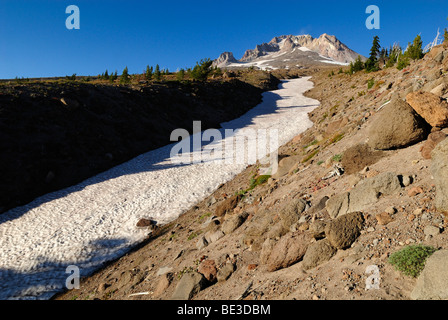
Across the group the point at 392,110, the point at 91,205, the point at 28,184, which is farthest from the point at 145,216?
the point at 392,110

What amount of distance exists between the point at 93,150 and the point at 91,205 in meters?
8.31

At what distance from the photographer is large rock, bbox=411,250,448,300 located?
3665 mm

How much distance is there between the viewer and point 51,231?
13977 mm

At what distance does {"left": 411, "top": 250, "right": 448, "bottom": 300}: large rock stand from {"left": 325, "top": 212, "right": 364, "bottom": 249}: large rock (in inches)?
67.3

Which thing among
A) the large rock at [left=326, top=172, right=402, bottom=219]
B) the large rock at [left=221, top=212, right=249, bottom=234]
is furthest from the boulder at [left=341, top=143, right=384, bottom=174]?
the large rock at [left=221, top=212, right=249, bottom=234]

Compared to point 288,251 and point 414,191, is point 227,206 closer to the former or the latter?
point 288,251

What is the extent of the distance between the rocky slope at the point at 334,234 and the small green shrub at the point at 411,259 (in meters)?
0.14

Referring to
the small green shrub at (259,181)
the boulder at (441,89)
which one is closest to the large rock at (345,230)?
the boulder at (441,89)

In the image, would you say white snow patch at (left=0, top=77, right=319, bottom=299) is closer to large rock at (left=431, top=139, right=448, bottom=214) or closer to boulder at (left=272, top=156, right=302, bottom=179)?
boulder at (left=272, top=156, right=302, bottom=179)

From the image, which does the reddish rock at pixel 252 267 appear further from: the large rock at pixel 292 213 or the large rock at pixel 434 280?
the large rock at pixel 434 280

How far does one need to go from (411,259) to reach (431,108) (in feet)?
17.8

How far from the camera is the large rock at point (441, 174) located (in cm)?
485

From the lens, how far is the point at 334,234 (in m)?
5.81
